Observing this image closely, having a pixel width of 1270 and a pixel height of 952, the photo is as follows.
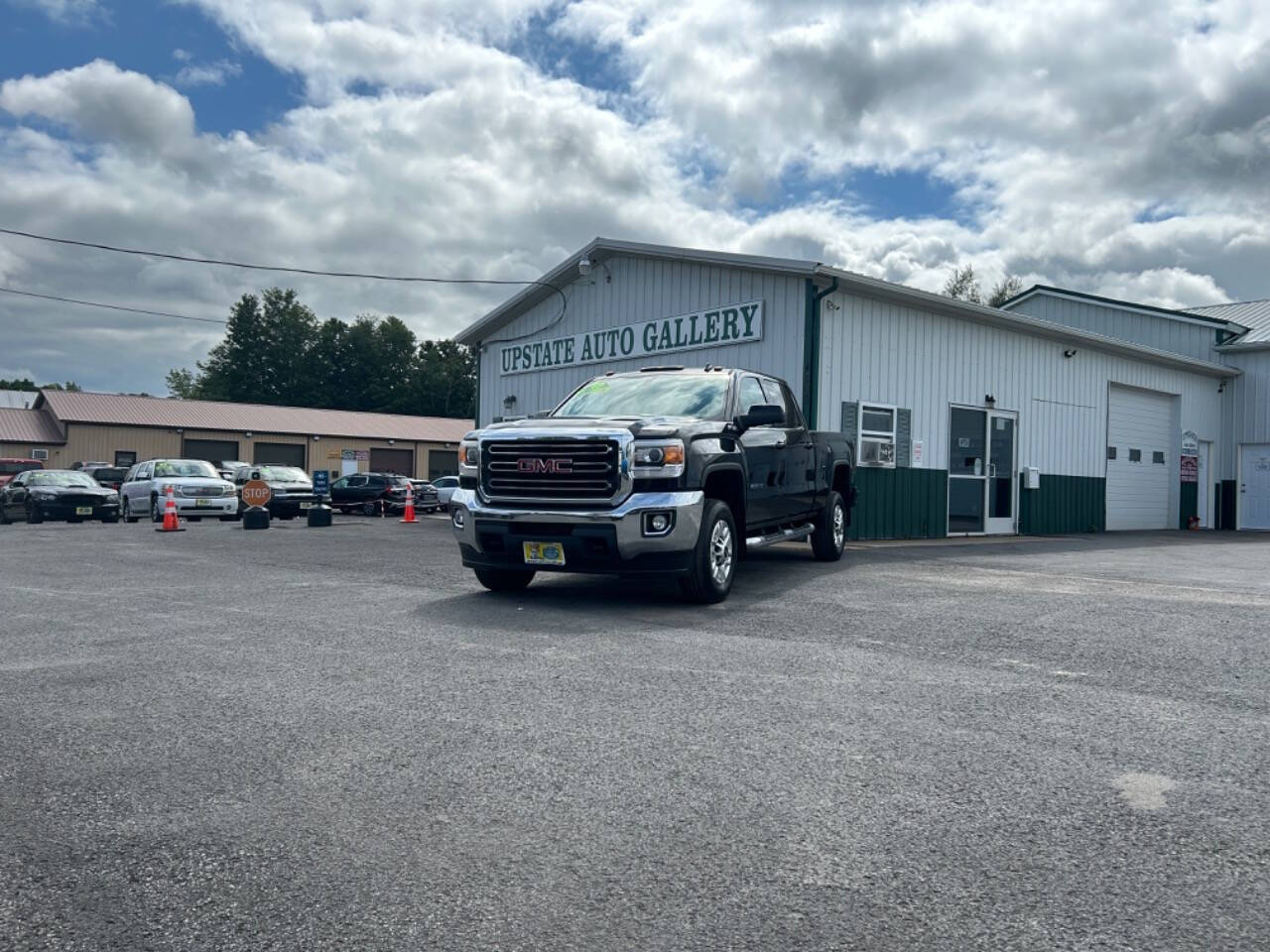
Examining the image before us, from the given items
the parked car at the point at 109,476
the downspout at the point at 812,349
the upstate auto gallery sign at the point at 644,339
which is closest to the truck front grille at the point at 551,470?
the downspout at the point at 812,349

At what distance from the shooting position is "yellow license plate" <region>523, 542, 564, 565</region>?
27.9ft

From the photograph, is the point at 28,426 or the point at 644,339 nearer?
the point at 644,339

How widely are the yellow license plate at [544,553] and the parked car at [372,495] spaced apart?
922 inches

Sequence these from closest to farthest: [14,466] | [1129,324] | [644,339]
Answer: [644,339]
[1129,324]
[14,466]

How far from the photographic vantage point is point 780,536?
10.9m

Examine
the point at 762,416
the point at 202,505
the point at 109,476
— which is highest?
the point at 762,416

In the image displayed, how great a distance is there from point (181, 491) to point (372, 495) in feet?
28.8

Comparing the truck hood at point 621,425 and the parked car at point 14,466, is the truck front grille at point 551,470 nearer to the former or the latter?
the truck hood at point 621,425

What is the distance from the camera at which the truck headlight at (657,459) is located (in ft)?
27.7

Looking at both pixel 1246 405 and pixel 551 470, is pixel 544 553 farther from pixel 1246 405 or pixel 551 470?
pixel 1246 405

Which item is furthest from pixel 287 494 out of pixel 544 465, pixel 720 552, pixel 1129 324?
pixel 1129 324

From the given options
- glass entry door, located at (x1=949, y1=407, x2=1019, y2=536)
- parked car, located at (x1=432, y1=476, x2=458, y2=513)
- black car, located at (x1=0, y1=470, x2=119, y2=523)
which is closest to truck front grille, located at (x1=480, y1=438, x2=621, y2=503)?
glass entry door, located at (x1=949, y1=407, x2=1019, y2=536)

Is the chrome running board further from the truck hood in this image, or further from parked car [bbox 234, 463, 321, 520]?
parked car [bbox 234, 463, 321, 520]

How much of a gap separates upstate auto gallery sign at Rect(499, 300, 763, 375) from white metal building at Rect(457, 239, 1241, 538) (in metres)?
0.04
